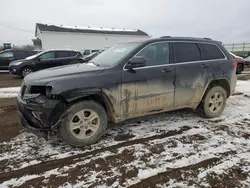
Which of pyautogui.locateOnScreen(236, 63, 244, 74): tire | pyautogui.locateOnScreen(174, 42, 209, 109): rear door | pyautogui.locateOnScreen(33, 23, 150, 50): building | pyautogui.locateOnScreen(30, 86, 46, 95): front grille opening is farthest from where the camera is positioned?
pyautogui.locateOnScreen(33, 23, 150, 50): building

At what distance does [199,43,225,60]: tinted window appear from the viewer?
15.0 feet

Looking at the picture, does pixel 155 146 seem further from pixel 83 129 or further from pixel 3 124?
pixel 3 124

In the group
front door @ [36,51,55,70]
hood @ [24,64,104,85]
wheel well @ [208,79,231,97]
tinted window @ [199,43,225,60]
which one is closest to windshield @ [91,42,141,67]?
hood @ [24,64,104,85]

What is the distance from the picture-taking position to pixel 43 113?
3.04 meters

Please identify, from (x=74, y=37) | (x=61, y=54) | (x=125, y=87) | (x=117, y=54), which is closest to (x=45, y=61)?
(x=61, y=54)

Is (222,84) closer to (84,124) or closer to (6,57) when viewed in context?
(84,124)

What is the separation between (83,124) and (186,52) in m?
2.54

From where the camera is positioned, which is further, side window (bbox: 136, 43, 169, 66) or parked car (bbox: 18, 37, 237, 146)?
side window (bbox: 136, 43, 169, 66)

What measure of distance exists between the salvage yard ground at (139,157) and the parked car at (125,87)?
1.24 feet

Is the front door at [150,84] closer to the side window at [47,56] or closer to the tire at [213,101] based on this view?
the tire at [213,101]

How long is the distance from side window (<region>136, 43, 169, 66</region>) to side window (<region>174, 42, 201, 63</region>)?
0.78 ft

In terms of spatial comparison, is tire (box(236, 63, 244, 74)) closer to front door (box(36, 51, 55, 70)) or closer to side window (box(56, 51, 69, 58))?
side window (box(56, 51, 69, 58))

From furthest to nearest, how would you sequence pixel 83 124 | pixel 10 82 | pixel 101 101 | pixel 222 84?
pixel 10 82, pixel 222 84, pixel 101 101, pixel 83 124

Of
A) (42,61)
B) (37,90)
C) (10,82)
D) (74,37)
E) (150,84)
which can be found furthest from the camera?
(74,37)
